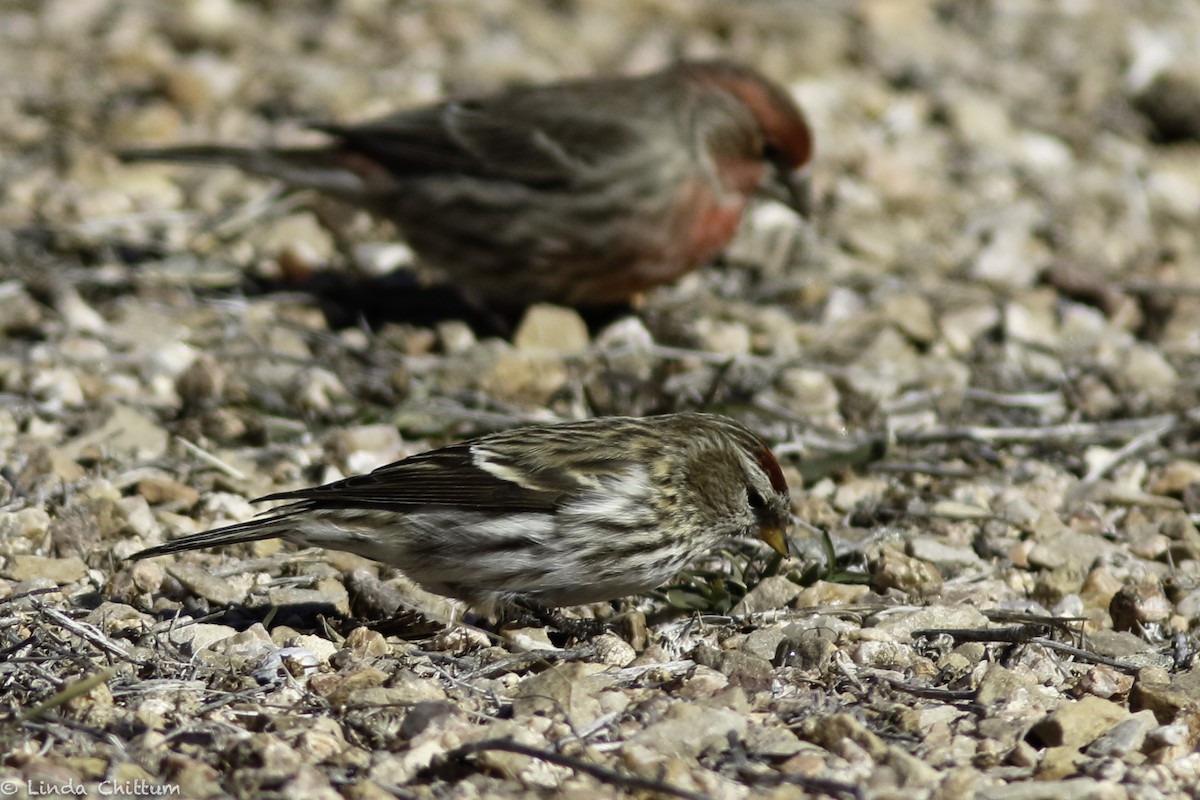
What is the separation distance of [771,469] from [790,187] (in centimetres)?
268

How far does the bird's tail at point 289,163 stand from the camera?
6.45 m

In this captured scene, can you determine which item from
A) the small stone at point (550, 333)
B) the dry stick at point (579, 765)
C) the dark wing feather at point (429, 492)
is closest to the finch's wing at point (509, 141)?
the small stone at point (550, 333)

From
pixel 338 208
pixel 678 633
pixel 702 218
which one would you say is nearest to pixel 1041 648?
pixel 678 633

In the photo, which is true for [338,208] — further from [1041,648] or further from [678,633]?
[1041,648]

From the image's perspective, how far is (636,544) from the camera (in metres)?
3.94

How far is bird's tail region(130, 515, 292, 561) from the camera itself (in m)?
3.73

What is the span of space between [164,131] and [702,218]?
8.95 feet

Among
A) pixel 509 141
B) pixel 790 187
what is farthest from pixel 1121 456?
pixel 509 141

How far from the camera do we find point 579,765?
2934 mm

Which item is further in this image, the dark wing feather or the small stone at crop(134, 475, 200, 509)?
the small stone at crop(134, 475, 200, 509)

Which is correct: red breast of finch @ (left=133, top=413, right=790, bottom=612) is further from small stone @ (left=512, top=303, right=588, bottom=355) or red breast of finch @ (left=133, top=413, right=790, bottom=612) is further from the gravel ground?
small stone @ (left=512, top=303, right=588, bottom=355)

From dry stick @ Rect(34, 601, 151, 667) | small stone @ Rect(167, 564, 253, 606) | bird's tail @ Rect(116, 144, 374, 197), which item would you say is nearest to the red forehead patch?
small stone @ Rect(167, 564, 253, 606)

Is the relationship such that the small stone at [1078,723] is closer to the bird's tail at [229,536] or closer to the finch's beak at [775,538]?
the finch's beak at [775,538]

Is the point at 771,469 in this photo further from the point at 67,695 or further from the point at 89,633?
the point at 67,695
